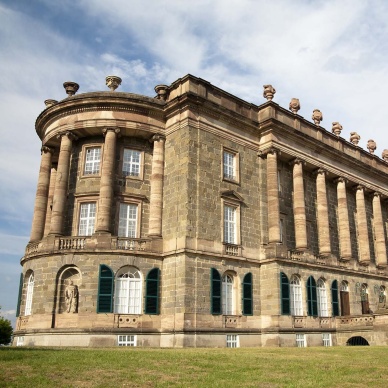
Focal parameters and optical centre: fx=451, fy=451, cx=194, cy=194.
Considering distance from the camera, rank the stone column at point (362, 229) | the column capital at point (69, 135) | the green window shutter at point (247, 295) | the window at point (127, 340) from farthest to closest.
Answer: the stone column at point (362, 229) → the column capital at point (69, 135) → the green window shutter at point (247, 295) → the window at point (127, 340)

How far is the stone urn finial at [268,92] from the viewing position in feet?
112

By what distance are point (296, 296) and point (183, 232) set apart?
9.51 m

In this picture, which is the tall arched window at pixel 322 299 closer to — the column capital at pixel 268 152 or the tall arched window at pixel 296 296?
the tall arched window at pixel 296 296

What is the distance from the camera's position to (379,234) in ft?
136

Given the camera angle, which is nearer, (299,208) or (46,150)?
(46,150)

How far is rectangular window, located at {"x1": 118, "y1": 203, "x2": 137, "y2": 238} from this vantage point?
2920 cm

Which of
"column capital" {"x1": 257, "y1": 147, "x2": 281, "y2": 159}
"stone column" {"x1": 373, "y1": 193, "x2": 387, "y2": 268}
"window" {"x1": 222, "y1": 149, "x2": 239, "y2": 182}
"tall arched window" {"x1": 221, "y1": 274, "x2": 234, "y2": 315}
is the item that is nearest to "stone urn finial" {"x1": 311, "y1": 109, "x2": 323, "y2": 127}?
"column capital" {"x1": 257, "y1": 147, "x2": 281, "y2": 159}

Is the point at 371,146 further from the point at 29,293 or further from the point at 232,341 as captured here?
the point at 29,293

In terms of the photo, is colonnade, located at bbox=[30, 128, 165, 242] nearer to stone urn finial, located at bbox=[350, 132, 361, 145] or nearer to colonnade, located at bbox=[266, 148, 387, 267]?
colonnade, located at bbox=[266, 148, 387, 267]

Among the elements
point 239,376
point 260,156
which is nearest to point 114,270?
point 260,156

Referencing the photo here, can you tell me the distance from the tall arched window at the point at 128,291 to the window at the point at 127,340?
138 cm

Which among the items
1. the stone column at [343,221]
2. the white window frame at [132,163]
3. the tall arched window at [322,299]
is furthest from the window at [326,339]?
the white window frame at [132,163]

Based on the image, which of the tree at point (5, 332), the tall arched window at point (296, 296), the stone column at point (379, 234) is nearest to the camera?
the tall arched window at point (296, 296)

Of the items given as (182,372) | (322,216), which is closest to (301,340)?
(322,216)
